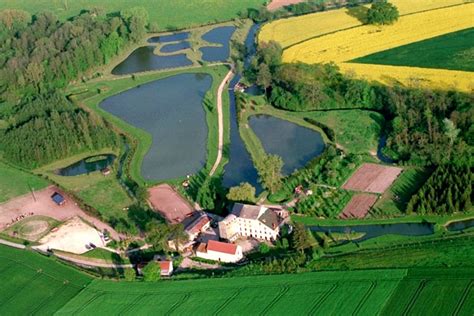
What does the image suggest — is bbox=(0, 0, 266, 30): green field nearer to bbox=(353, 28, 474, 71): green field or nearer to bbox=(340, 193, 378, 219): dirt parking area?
bbox=(353, 28, 474, 71): green field

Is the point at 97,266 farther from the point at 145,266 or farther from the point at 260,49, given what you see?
the point at 260,49

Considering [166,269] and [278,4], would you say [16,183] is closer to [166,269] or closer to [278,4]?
[166,269]

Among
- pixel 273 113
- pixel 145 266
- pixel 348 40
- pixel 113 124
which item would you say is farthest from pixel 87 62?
pixel 145 266

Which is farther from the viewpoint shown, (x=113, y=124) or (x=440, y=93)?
(x=113, y=124)

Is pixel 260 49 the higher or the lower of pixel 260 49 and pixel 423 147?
the higher

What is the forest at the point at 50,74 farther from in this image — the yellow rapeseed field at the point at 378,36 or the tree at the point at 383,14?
the tree at the point at 383,14
